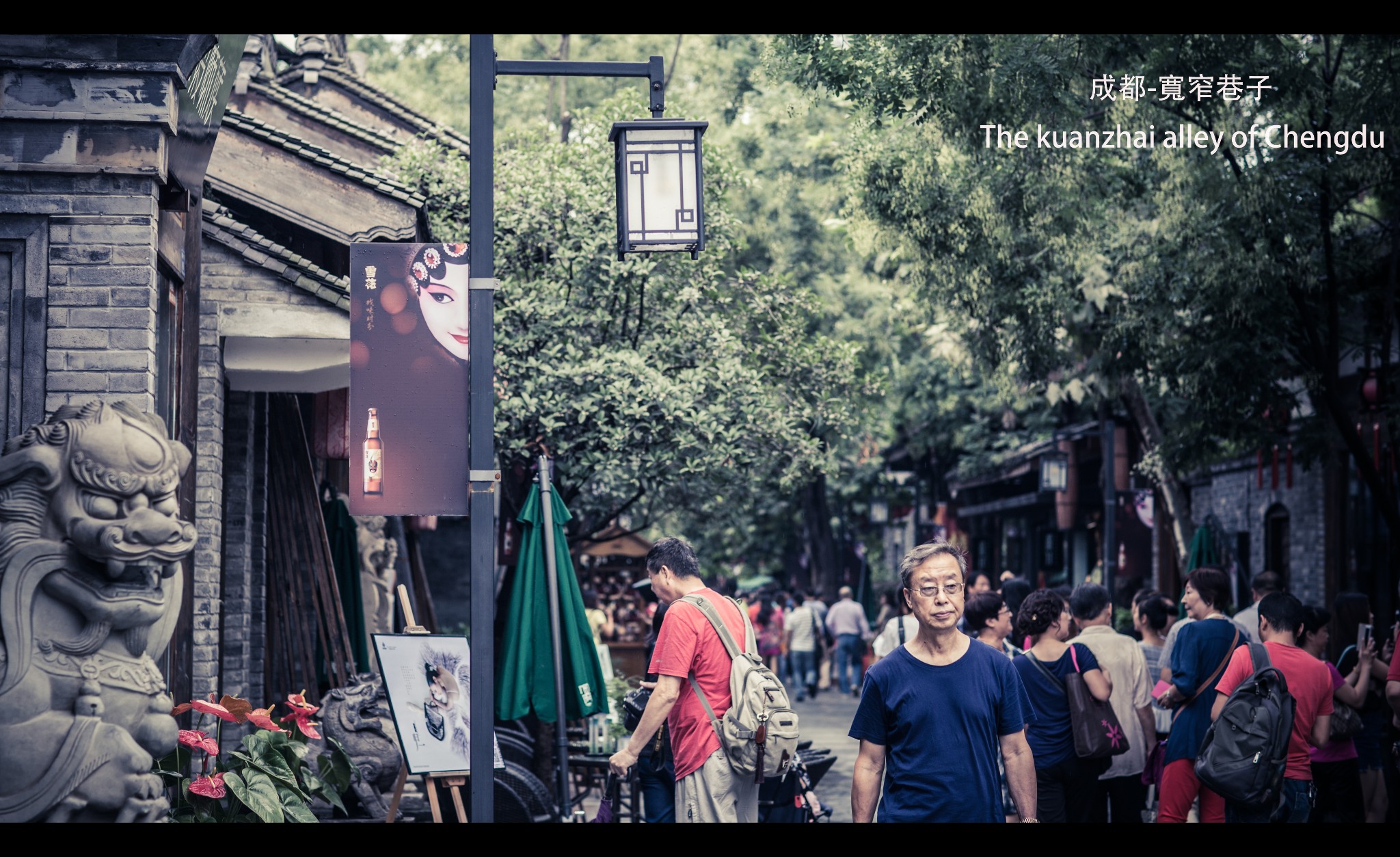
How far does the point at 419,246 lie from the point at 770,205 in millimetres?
17050

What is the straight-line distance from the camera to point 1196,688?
7648mm

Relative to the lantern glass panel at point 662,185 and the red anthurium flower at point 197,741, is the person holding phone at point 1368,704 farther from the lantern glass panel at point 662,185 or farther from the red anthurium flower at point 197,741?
the red anthurium flower at point 197,741

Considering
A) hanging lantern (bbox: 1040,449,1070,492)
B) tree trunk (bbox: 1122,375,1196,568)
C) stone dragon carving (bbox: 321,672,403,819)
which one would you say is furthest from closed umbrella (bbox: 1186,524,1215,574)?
Result: stone dragon carving (bbox: 321,672,403,819)

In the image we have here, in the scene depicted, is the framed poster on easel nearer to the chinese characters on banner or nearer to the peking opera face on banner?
the peking opera face on banner

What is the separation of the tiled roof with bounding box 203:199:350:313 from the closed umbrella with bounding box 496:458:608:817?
177 cm

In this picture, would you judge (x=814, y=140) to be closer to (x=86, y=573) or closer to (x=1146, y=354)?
(x=1146, y=354)

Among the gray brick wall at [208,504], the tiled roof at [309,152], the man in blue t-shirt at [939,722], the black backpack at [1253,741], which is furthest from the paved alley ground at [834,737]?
the tiled roof at [309,152]

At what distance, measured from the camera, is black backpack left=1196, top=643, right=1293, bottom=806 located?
668cm

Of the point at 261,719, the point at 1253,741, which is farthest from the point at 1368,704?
the point at 261,719

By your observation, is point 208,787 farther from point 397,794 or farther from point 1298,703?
point 1298,703

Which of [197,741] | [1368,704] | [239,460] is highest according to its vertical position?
[239,460]

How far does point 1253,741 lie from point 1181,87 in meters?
5.39

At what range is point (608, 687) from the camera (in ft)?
41.2

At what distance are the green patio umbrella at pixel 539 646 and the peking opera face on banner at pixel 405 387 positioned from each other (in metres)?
2.40
